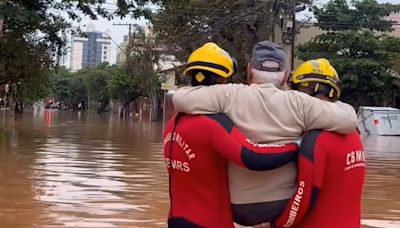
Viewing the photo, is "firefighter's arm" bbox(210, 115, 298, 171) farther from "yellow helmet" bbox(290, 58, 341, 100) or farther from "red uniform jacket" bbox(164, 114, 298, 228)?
"yellow helmet" bbox(290, 58, 341, 100)

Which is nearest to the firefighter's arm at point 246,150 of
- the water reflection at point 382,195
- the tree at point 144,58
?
the water reflection at point 382,195

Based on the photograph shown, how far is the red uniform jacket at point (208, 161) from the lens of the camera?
2588 mm

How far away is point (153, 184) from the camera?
32.0ft

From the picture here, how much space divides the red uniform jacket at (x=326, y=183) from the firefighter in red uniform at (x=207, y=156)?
3.9 inches

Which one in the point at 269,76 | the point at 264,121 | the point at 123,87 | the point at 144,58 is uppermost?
the point at 144,58

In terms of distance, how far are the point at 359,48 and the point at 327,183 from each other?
33948mm

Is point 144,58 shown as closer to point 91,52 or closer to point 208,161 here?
point 208,161

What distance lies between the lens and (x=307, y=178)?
2574 millimetres

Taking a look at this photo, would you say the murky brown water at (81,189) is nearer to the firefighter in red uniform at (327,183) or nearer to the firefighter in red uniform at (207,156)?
the firefighter in red uniform at (207,156)

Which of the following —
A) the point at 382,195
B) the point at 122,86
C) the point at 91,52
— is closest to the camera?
the point at 382,195

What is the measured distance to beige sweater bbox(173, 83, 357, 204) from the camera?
2664mm

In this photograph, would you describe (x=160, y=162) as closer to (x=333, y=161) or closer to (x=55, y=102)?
(x=333, y=161)

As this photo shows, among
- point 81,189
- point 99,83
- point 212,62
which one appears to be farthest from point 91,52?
point 212,62

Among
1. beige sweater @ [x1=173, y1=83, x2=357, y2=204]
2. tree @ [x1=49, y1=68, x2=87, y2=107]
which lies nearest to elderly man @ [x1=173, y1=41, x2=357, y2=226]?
beige sweater @ [x1=173, y1=83, x2=357, y2=204]
